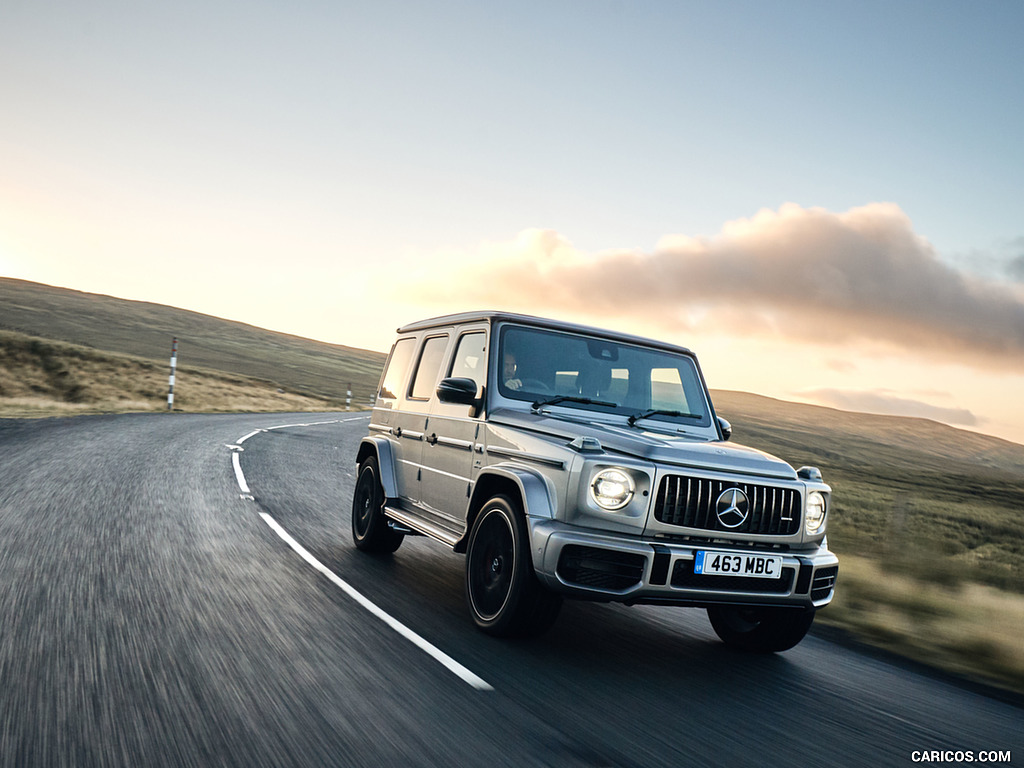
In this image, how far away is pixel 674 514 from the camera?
4691mm

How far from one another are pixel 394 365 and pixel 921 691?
528cm

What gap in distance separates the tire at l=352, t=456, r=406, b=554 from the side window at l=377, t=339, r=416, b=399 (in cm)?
69

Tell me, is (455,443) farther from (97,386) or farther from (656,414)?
(97,386)

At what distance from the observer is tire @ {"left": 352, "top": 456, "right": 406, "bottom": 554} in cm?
750

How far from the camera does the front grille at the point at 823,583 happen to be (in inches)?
198

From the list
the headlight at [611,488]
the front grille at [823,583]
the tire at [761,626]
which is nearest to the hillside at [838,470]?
the tire at [761,626]

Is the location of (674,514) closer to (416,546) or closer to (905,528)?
(416,546)

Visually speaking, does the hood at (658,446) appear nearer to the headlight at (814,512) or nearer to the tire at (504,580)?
the headlight at (814,512)

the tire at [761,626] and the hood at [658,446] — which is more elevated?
the hood at [658,446]

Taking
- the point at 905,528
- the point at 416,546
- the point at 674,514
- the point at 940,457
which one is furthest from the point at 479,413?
the point at 940,457

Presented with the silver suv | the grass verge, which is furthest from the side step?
the grass verge

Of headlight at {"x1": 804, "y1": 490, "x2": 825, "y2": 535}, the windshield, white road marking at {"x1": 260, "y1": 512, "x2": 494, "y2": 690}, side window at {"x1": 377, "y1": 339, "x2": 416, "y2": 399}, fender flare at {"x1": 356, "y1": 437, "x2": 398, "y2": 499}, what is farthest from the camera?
side window at {"x1": 377, "y1": 339, "x2": 416, "y2": 399}

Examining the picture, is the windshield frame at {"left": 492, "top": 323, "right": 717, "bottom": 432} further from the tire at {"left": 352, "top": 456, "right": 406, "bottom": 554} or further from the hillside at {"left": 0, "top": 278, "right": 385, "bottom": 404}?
the hillside at {"left": 0, "top": 278, "right": 385, "bottom": 404}

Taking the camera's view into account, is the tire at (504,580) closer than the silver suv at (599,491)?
No
